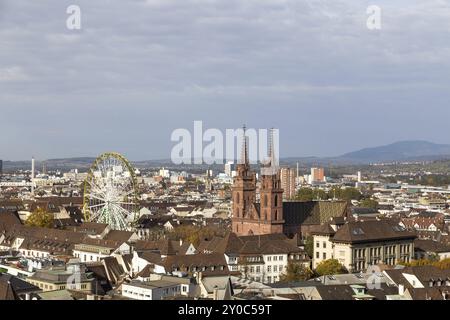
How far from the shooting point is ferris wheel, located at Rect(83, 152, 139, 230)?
9406 cm

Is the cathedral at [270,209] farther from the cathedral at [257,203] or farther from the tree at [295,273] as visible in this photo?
the tree at [295,273]

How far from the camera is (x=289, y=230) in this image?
280 ft

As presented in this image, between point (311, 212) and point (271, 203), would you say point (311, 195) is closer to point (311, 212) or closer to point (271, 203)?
point (311, 212)

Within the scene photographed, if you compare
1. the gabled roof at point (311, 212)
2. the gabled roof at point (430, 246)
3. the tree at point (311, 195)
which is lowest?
the gabled roof at point (430, 246)

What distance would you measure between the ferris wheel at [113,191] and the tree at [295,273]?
110 ft

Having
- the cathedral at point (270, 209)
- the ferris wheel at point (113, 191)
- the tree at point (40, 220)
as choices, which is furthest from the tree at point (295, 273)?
the tree at point (40, 220)

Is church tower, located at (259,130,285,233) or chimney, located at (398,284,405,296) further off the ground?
church tower, located at (259,130,285,233)

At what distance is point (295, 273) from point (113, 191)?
126 feet

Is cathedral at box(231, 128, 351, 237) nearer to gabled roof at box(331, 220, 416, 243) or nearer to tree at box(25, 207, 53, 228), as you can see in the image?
gabled roof at box(331, 220, 416, 243)

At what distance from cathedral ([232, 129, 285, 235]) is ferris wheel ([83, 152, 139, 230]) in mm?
12433

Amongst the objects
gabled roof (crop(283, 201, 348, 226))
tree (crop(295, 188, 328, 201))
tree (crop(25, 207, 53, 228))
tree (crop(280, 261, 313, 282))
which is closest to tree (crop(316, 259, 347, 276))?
tree (crop(280, 261, 313, 282))

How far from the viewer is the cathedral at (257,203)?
83.3 metres
